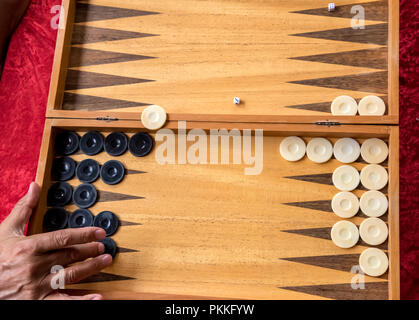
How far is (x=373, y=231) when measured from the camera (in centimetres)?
132

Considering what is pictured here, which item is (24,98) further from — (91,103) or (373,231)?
(373,231)

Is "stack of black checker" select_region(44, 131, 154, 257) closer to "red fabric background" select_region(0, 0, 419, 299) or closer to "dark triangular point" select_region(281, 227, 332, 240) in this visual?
"red fabric background" select_region(0, 0, 419, 299)

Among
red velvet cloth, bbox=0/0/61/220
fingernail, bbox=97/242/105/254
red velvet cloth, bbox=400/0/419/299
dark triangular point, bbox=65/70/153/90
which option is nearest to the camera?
fingernail, bbox=97/242/105/254

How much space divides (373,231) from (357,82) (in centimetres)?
62

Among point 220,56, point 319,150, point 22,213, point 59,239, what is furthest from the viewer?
point 220,56

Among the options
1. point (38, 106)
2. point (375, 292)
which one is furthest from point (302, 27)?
point (38, 106)

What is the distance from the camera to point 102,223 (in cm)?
139

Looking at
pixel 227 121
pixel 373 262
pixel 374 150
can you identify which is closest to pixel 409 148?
pixel 374 150

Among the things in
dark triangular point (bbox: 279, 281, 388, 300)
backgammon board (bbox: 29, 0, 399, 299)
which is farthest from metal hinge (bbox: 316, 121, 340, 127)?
dark triangular point (bbox: 279, 281, 388, 300)

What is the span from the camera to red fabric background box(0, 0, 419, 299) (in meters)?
1.80

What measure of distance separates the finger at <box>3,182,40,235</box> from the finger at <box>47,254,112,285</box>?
0.23 meters

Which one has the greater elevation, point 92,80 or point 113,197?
point 92,80
